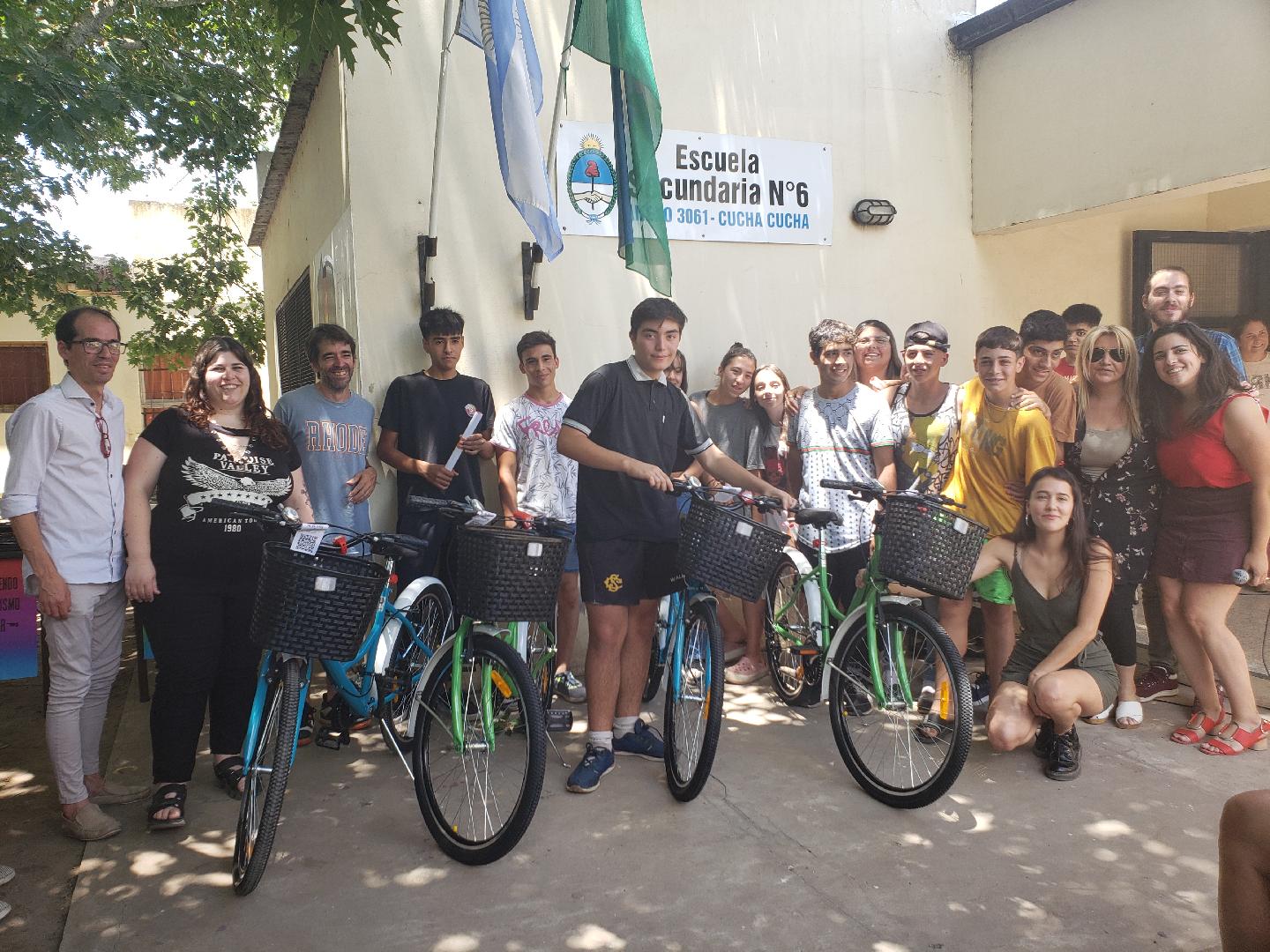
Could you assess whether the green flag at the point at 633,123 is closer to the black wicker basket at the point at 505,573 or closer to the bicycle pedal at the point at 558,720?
the black wicker basket at the point at 505,573

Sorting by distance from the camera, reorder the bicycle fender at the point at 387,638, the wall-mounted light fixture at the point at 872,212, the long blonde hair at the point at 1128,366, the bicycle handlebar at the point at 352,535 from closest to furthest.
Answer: the bicycle handlebar at the point at 352,535
the bicycle fender at the point at 387,638
the long blonde hair at the point at 1128,366
the wall-mounted light fixture at the point at 872,212

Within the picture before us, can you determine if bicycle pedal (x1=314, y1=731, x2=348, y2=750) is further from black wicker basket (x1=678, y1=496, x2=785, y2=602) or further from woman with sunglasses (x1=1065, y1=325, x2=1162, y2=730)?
woman with sunglasses (x1=1065, y1=325, x2=1162, y2=730)

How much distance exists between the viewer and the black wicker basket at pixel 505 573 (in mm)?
3111

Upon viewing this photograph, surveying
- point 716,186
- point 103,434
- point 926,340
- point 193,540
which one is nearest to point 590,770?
point 193,540

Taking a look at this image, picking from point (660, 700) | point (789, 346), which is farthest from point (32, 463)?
point (789, 346)

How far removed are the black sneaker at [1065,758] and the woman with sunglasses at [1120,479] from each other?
22.9 inches

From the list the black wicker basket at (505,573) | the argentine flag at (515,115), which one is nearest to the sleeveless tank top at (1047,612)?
the black wicker basket at (505,573)

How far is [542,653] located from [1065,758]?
7.05 feet

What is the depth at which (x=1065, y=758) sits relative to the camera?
12.8 ft

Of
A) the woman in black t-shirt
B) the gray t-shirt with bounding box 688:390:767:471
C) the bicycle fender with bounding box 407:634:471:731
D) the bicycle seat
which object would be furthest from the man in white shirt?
the gray t-shirt with bounding box 688:390:767:471

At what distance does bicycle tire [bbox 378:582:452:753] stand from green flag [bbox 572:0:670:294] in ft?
5.86

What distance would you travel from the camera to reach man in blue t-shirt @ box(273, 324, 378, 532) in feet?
14.9

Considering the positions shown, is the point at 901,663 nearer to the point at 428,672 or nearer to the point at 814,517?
the point at 814,517

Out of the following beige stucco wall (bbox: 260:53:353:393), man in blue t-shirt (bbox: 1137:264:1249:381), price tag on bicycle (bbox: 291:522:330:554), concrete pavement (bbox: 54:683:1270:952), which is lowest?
concrete pavement (bbox: 54:683:1270:952)
